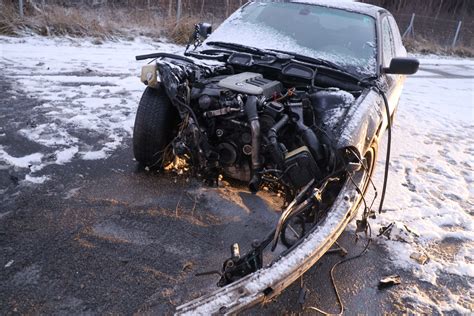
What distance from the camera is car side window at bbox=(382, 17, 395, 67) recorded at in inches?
158

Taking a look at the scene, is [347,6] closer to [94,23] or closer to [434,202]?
[434,202]

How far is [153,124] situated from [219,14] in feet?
37.8

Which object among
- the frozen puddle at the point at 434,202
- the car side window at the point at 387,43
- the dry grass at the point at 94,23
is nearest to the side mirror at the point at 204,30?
the car side window at the point at 387,43

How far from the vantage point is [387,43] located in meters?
4.34

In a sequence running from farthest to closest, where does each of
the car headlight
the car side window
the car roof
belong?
the car roof
the car side window
the car headlight

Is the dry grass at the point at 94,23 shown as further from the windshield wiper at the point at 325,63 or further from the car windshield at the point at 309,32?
the windshield wiper at the point at 325,63

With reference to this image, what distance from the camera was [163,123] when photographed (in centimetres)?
348

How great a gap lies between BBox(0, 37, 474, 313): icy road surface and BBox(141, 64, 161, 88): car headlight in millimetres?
1012

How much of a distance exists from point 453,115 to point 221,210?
5985 mm

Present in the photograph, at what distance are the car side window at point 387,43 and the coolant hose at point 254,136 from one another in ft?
5.73

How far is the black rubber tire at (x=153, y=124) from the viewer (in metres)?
3.45

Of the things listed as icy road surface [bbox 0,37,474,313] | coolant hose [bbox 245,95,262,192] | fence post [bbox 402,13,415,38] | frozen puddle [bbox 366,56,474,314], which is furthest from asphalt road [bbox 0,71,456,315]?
fence post [bbox 402,13,415,38]

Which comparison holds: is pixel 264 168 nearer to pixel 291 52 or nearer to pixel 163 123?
pixel 163 123

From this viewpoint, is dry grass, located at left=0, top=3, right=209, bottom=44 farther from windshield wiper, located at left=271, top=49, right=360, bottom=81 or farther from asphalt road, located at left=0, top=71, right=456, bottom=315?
windshield wiper, located at left=271, top=49, right=360, bottom=81
